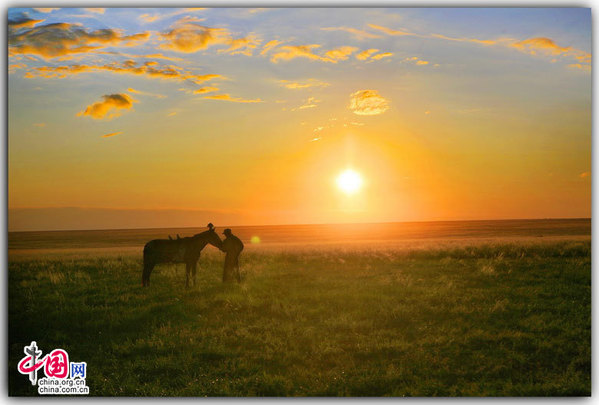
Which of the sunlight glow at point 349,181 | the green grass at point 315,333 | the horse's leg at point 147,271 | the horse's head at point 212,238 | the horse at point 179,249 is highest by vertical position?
the sunlight glow at point 349,181

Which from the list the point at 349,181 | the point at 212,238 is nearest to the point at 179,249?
the point at 212,238

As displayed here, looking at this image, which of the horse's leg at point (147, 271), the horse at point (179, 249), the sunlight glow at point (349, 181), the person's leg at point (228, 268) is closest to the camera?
the sunlight glow at point (349, 181)

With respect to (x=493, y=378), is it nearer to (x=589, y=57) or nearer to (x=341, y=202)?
(x=341, y=202)

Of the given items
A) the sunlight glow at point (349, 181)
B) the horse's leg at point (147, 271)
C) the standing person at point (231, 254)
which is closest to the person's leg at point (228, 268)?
the standing person at point (231, 254)

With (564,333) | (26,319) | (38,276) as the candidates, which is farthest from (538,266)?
(38,276)

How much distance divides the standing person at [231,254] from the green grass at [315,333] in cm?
54

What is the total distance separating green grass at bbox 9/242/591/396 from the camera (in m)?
8.56

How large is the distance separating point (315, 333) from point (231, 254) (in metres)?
4.69

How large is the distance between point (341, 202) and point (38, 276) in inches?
430

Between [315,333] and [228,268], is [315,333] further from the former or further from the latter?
[228,268]

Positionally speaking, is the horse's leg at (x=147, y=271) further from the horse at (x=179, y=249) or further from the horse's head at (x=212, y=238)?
the horse's head at (x=212, y=238)

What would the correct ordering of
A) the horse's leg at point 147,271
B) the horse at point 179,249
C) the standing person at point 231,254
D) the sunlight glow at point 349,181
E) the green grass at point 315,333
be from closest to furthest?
the green grass at point 315,333
the sunlight glow at point 349,181
the standing person at point 231,254
the horse at point 179,249
the horse's leg at point 147,271

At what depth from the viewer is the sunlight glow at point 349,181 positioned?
1233cm

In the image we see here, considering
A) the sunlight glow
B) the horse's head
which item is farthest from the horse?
the sunlight glow
